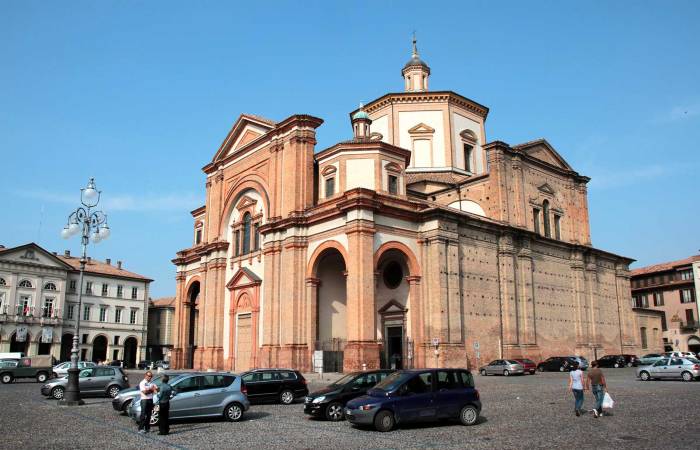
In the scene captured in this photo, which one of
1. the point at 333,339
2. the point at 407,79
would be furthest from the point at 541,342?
the point at 407,79

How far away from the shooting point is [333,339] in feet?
105

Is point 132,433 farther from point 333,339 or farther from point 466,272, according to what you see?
point 466,272

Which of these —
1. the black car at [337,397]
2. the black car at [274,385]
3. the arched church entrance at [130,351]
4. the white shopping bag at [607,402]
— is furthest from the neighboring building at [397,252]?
the arched church entrance at [130,351]

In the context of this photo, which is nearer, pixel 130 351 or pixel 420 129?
pixel 420 129

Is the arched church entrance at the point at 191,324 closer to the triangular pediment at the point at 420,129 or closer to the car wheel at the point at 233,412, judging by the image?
the triangular pediment at the point at 420,129

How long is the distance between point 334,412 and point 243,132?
28798 mm

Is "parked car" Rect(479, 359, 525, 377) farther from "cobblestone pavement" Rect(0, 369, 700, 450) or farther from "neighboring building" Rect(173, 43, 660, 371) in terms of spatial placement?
"cobblestone pavement" Rect(0, 369, 700, 450)

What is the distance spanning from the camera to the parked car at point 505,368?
30844 millimetres

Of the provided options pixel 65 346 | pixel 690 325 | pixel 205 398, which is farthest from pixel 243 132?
pixel 690 325

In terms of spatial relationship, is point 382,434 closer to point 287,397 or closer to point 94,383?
point 287,397

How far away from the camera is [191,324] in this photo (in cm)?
4625

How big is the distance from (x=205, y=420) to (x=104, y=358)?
53.3m

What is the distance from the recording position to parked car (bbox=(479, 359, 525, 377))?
101 ft

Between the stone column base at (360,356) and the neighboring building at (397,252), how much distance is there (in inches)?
3.8
